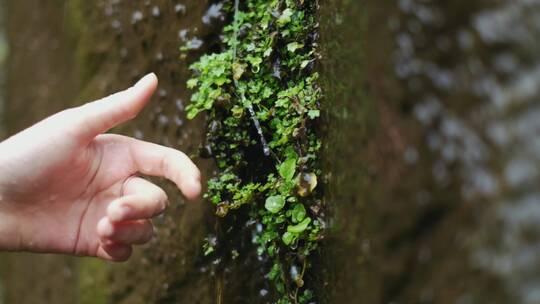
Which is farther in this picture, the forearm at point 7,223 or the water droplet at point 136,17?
the water droplet at point 136,17

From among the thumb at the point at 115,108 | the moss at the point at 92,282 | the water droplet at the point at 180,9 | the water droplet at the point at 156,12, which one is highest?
the thumb at the point at 115,108

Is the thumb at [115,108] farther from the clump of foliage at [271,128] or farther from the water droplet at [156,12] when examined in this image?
the water droplet at [156,12]

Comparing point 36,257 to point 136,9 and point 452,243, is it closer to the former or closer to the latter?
point 136,9

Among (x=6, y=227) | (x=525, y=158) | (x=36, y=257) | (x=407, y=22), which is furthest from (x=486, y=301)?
(x=36, y=257)

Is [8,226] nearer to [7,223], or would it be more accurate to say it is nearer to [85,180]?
[7,223]

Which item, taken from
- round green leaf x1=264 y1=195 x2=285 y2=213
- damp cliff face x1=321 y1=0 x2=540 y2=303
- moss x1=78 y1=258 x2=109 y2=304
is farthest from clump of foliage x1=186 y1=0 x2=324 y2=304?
moss x1=78 y1=258 x2=109 y2=304

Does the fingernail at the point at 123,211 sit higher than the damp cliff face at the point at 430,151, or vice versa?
the damp cliff face at the point at 430,151

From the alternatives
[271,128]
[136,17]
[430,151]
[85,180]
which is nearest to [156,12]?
[136,17]

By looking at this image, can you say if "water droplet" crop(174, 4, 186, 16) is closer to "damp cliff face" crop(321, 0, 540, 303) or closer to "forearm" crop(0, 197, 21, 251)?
"forearm" crop(0, 197, 21, 251)

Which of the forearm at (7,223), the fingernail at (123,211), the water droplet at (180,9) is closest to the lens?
the fingernail at (123,211)

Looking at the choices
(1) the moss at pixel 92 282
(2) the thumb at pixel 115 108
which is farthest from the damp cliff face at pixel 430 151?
(1) the moss at pixel 92 282
